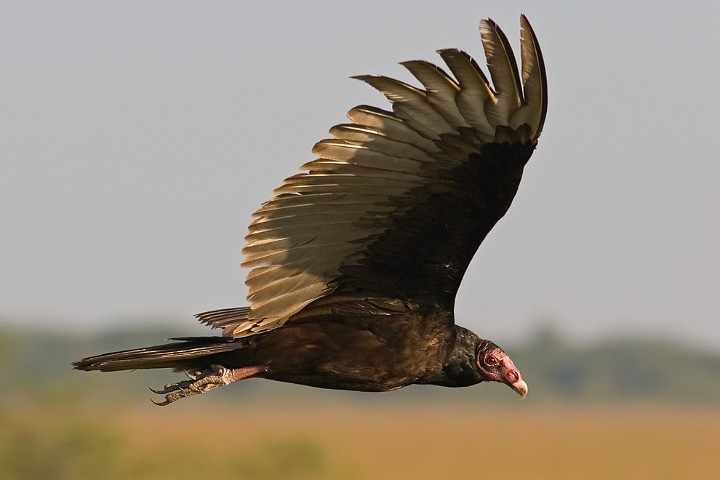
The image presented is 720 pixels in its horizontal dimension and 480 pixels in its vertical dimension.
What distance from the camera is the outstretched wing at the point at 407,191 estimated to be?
512 centimetres

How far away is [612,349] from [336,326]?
83.3 meters

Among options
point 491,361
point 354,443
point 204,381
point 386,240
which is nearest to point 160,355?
point 204,381

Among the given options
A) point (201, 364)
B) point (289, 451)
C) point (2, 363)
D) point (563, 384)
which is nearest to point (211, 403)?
point (563, 384)

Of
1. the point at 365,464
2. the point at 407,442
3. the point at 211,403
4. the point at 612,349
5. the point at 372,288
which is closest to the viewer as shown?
the point at 372,288

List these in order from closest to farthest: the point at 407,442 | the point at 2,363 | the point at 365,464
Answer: the point at 2,363 → the point at 365,464 → the point at 407,442

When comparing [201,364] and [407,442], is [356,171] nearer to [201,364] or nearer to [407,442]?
[201,364]

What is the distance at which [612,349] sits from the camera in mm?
87250

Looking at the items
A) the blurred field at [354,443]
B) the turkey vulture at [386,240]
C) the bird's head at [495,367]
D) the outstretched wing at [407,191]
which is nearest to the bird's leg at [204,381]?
the turkey vulture at [386,240]

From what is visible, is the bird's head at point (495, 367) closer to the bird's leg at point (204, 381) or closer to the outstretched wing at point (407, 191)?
the outstretched wing at point (407, 191)

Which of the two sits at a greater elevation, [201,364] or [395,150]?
[395,150]

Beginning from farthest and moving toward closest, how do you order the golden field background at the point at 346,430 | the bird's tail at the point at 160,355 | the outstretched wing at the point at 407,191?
the golden field background at the point at 346,430 < the bird's tail at the point at 160,355 < the outstretched wing at the point at 407,191

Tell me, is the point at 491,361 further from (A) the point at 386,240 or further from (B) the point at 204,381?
(B) the point at 204,381

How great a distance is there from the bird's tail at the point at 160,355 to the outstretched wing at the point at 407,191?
5.8 inches

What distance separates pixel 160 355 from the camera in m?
5.72
